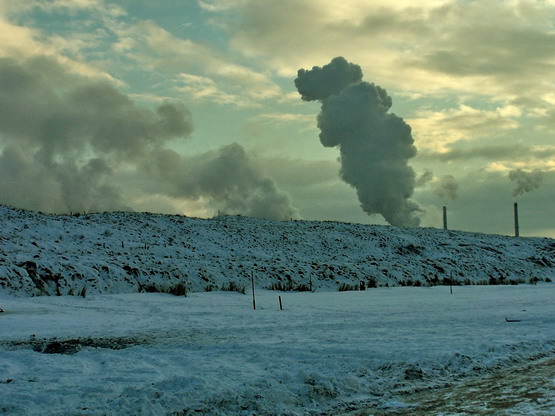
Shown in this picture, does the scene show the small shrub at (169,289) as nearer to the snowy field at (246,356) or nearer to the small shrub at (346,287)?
the snowy field at (246,356)

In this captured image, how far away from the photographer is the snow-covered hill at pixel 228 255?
1870 centimetres

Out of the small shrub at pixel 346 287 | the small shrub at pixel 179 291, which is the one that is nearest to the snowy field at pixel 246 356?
the small shrub at pixel 179 291

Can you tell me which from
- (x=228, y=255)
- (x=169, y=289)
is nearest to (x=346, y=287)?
(x=228, y=255)

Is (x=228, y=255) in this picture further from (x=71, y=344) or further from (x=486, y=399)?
(x=486, y=399)

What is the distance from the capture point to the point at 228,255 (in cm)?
2692

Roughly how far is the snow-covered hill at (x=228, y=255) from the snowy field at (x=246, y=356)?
3.48 m

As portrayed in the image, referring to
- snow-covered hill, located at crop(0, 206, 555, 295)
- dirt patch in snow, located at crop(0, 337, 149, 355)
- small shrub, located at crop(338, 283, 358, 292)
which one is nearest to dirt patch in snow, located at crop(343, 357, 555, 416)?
dirt patch in snow, located at crop(0, 337, 149, 355)

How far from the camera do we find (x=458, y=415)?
19.0 feet

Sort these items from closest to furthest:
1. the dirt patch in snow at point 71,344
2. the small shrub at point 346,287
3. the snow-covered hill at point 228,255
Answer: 1. the dirt patch in snow at point 71,344
2. the snow-covered hill at point 228,255
3. the small shrub at point 346,287

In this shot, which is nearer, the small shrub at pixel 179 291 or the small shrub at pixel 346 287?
the small shrub at pixel 179 291

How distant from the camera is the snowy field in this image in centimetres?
619

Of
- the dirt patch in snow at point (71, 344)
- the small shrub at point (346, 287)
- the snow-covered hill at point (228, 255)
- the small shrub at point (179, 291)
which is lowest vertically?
the dirt patch in snow at point (71, 344)

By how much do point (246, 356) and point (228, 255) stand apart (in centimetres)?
1868

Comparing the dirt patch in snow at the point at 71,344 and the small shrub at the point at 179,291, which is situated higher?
the small shrub at the point at 179,291
